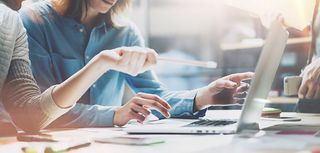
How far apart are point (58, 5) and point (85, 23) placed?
5.6 inches

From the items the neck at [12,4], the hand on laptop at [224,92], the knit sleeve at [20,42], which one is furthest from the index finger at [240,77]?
the neck at [12,4]

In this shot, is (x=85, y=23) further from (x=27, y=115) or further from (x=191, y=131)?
(x=191, y=131)

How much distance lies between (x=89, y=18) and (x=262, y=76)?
90 cm

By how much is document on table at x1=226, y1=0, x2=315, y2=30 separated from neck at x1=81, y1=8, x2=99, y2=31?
1.94ft

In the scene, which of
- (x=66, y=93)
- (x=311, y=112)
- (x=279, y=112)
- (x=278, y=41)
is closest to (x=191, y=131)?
(x=278, y=41)

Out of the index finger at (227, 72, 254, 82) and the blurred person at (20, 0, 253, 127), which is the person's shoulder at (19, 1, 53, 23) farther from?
the index finger at (227, 72, 254, 82)

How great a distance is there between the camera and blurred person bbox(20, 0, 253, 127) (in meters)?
1.84

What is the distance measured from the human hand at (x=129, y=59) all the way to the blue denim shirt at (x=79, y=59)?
0.16 metres

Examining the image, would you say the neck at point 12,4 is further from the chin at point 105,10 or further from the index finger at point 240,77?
the index finger at point 240,77

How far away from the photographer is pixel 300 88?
2014mm

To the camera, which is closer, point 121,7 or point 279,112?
point 279,112

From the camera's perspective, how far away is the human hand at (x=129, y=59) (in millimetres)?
1651

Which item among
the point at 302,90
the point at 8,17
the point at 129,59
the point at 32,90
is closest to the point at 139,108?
the point at 129,59

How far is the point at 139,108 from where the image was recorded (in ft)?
5.28
